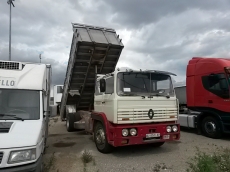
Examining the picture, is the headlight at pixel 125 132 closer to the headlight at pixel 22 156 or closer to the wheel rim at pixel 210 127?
the headlight at pixel 22 156

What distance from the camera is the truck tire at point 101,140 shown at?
580 cm

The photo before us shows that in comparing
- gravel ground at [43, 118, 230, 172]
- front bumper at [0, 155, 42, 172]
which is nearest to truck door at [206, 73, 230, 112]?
gravel ground at [43, 118, 230, 172]

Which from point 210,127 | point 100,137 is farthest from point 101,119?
point 210,127

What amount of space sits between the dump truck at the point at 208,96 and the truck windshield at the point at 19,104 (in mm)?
6560

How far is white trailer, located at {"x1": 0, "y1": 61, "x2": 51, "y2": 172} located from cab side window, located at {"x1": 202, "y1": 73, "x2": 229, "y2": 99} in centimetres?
620

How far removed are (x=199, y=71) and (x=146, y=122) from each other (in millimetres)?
4396

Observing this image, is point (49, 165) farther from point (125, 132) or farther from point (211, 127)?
point (211, 127)

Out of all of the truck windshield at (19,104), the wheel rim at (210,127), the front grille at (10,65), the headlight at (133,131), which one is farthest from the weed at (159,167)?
the wheel rim at (210,127)

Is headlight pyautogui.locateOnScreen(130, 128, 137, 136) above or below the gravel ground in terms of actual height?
above

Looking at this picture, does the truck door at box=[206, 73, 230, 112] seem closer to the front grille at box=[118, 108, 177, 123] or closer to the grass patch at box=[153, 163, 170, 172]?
the front grille at box=[118, 108, 177, 123]

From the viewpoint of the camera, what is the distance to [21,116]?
4059 mm

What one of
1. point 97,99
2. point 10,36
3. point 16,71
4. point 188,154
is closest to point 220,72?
point 188,154

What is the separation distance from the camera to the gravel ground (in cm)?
478

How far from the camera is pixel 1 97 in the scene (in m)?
4.16
